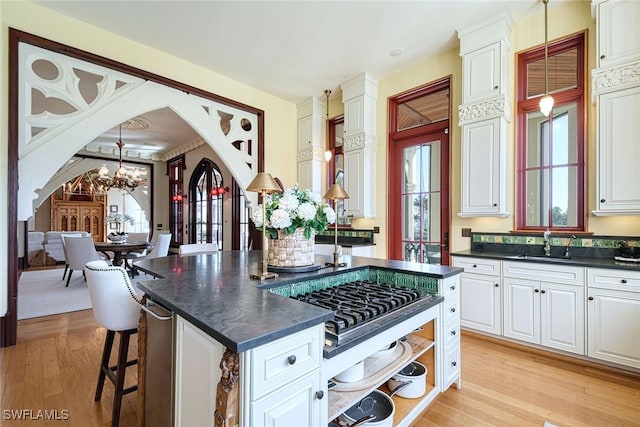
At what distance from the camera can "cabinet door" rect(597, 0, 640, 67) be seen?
2.46 metres

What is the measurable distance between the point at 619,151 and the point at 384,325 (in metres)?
2.72

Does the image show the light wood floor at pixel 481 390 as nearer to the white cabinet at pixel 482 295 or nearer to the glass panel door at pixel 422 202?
the white cabinet at pixel 482 295

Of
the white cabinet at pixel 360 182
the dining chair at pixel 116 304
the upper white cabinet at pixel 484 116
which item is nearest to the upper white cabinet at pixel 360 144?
the white cabinet at pixel 360 182

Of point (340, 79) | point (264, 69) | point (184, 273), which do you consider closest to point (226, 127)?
point (264, 69)

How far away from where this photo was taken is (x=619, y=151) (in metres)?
2.52

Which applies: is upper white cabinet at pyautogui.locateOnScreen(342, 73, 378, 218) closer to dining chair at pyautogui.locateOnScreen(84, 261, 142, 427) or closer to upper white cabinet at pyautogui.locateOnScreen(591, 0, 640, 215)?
upper white cabinet at pyautogui.locateOnScreen(591, 0, 640, 215)

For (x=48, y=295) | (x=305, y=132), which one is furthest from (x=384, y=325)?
(x=48, y=295)

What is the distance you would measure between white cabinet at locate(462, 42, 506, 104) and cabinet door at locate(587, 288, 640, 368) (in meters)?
2.10

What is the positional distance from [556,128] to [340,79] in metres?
2.83

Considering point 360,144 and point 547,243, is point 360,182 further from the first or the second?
point 547,243

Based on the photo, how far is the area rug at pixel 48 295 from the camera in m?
3.98

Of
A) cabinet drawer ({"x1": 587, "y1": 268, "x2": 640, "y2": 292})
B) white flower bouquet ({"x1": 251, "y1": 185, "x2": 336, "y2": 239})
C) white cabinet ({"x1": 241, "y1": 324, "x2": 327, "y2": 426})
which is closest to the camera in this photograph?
white cabinet ({"x1": 241, "y1": 324, "x2": 327, "y2": 426})

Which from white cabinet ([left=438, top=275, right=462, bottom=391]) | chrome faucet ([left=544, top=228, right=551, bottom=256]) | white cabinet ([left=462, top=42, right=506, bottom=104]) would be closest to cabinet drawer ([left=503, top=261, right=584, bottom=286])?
chrome faucet ([left=544, top=228, right=551, bottom=256])

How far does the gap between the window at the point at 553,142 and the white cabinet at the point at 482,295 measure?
0.70 meters
